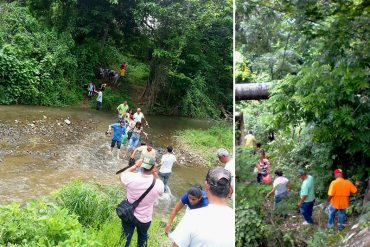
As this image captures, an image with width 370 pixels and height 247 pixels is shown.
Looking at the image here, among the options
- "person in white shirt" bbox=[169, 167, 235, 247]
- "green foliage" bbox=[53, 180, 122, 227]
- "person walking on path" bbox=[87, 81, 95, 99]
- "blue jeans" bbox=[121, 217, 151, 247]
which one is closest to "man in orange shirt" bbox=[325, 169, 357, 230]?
"person in white shirt" bbox=[169, 167, 235, 247]

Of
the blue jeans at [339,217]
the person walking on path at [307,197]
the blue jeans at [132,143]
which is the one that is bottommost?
the blue jeans at [132,143]

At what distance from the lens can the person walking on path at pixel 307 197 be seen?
1.43 meters

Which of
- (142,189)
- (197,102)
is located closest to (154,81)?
(197,102)

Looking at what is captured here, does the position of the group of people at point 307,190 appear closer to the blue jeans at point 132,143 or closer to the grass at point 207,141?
the grass at point 207,141

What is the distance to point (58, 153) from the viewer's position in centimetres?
401

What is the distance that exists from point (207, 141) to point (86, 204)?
7.76ft

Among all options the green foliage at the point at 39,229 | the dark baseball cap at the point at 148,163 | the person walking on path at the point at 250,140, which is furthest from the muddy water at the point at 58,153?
the person walking on path at the point at 250,140

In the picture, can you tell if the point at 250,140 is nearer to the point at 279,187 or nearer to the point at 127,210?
the point at 279,187

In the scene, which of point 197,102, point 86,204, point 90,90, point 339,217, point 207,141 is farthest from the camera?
point 90,90

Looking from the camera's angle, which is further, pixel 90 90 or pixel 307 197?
pixel 90 90

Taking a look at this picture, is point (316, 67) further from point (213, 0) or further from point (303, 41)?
point (213, 0)

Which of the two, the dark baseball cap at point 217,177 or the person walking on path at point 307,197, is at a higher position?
the dark baseball cap at point 217,177

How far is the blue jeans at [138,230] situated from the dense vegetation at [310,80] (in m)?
0.73

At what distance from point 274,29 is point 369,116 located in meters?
0.45
